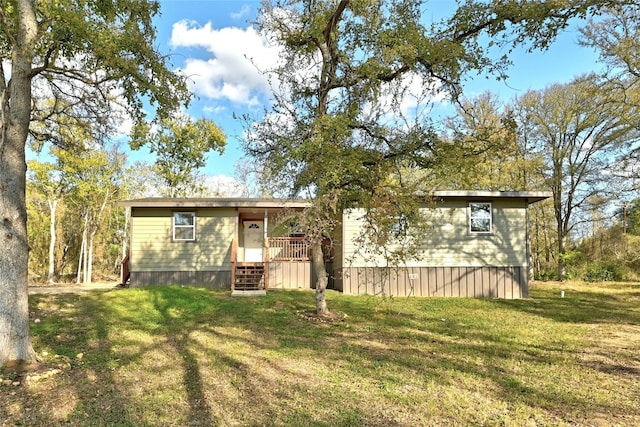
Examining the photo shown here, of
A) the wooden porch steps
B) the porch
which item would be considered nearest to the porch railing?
the porch

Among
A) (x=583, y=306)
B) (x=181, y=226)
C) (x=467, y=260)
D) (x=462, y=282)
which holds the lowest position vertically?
(x=583, y=306)

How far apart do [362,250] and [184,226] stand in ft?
20.1

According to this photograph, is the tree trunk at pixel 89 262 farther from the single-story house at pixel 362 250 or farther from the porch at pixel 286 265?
the porch at pixel 286 265

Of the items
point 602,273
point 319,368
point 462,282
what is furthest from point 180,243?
point 602,273

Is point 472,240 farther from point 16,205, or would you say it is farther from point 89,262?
point 89,262

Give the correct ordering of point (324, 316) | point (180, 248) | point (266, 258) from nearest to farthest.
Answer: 1. point (324, 316)
2. point (266, 258)
3. point (180, 248)

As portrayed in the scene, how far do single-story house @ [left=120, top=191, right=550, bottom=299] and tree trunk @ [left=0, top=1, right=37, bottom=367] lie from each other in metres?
7.70

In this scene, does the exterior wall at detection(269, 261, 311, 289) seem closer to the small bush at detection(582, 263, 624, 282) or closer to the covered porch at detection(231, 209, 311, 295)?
the covered porch at detection(231, 209, 311, 295)

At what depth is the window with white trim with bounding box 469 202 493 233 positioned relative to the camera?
1314 cm

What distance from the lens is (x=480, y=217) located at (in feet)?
43.2

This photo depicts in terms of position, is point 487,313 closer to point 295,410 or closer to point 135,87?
point 295,410

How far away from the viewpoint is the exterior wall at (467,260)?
13.1 m

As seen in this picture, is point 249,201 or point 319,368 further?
point 249,201

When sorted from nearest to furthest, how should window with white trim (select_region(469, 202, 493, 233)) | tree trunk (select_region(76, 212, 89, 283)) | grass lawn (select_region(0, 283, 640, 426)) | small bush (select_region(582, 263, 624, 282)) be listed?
grass lawn (select_region(0, 283, 640, 426))
window with white trim (select_region(469, 202, 493, 233))
small bush (select_region(582, 263, 624, 282))
tree trunk (select_region(76, 212, 89, 283))
